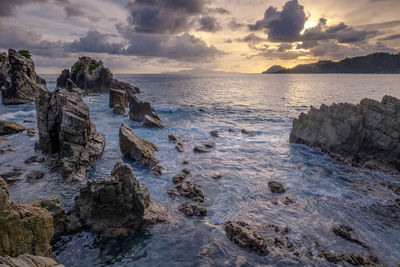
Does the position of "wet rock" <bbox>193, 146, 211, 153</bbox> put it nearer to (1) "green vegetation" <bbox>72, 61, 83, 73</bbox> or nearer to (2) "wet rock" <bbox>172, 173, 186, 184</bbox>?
(2) "wet rock" <bbox>172, 173, 186, 184</bbox>

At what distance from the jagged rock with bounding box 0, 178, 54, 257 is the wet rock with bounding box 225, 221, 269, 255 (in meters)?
9.15

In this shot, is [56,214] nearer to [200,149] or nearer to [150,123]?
[200,149]

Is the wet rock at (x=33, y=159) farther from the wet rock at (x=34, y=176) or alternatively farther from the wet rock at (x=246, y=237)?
the wet rock at (x=246, y=237)

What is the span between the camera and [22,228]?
27.2 feet

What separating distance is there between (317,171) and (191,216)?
14.8 metres

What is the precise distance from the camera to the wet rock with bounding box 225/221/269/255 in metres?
11.8

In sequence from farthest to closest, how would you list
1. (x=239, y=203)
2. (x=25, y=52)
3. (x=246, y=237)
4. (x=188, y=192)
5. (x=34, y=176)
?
(x=25, y=52)
(x=34, y=176)
(x=188, y=192)
(x=239, y=203)
(x=246, y=237)

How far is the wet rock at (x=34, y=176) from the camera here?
17.4m

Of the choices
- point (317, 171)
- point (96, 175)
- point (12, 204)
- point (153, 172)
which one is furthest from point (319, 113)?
point (12, 204)

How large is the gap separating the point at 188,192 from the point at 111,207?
6238mm

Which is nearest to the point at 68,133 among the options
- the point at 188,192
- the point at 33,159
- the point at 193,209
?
the point at 33,159

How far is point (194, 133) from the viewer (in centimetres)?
3569

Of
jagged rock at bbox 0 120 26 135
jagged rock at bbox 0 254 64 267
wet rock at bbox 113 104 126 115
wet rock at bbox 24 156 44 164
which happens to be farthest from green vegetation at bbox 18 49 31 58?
jagged rock at bbox 0 254 64 267

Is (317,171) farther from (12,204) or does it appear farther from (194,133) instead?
(12,204)
